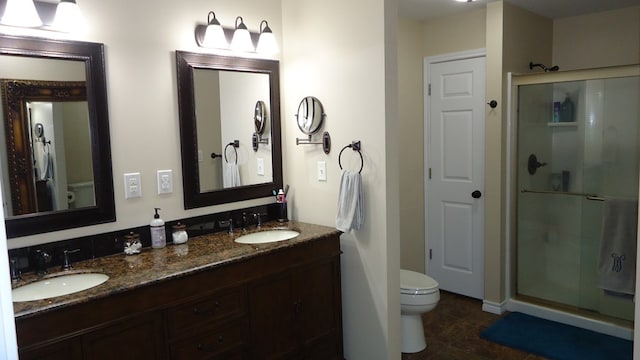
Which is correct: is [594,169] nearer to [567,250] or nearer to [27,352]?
[567,250]

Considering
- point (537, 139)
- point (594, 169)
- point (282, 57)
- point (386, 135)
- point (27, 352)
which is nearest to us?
point (27, 352)

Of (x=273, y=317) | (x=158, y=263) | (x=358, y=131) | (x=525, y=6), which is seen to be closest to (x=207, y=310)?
(x=158, y=263)

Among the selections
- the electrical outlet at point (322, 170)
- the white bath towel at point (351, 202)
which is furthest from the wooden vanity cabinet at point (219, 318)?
the electrical outlet at point (322, 170)

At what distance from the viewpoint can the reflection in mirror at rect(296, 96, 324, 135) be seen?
284 centimetres

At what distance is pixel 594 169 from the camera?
3432 mm

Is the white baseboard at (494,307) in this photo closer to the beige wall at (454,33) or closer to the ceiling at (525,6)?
the beige wall at (454,33)

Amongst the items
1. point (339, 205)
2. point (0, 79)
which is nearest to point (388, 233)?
point (339, 205)

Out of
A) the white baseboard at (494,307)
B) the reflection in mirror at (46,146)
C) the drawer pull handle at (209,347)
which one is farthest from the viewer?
the white baseboard at (494,307)

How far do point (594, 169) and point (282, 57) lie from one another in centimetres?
242

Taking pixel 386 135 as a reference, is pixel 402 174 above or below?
below

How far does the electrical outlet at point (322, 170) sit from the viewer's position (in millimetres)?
2854

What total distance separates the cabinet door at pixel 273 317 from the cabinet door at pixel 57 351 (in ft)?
2.59

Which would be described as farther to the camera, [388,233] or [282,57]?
[282,57]

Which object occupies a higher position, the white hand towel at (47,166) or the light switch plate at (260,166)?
the white hand towel at (47,166)
